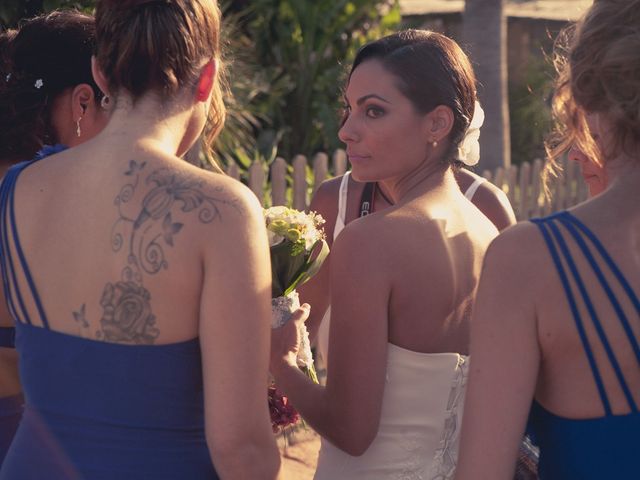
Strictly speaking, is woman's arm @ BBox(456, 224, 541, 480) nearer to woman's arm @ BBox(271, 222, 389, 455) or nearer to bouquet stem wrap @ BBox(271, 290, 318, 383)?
woman's arm @ BBox(271, 222, 389, 455)

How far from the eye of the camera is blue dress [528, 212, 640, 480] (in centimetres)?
177

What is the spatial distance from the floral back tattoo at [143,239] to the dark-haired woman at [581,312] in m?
0.66

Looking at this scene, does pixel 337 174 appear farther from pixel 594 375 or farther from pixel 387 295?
pixel 594 375

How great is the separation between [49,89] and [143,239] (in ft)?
3.40

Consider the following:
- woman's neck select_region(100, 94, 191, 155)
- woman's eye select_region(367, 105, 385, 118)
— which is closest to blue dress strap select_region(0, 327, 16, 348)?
woman's neck select_region(100, 94, 191, 155)

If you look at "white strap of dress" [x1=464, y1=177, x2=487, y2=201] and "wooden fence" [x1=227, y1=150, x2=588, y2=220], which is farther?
"wooden fence" [x1=227, y1=150, x2=588, y2=220]

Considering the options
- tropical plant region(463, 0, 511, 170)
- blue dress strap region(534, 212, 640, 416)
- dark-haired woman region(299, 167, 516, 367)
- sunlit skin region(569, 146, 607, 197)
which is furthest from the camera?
tropical plant region(463, 0, 511, 170)

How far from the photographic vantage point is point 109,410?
2.06 meters

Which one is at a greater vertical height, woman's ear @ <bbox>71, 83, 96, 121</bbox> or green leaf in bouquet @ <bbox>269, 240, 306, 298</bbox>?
woman's ear @ <bbox>71, 83, 96, 121</bbox>

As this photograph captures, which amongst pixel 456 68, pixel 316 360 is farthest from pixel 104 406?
pixel 316 360

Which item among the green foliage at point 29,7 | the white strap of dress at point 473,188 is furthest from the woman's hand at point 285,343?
the green foliage at point 29,7

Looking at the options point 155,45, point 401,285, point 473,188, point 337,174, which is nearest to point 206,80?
point 155,45

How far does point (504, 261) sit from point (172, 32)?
36.5 inches

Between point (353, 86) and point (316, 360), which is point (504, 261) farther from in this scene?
point (316, 360)
